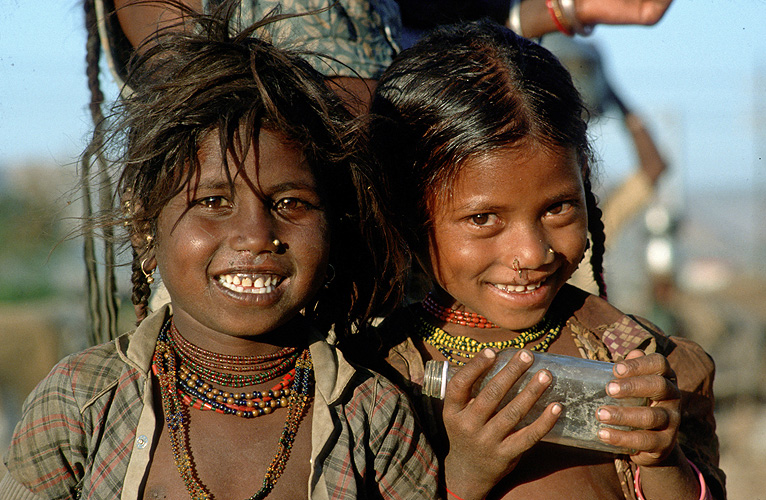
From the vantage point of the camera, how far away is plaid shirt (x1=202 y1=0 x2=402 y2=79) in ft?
6.92

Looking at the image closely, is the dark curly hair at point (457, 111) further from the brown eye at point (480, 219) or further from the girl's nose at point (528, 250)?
the girl's nose at point (528, 250)

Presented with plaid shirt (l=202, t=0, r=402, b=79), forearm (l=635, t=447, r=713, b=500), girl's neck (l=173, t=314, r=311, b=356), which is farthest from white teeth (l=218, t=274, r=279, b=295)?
forearm (l=635, t=447, r=713, b=500)

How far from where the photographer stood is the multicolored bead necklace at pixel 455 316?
2.06 m

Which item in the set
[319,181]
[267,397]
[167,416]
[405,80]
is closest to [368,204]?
[319,181]

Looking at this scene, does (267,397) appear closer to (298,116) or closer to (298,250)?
(298,250)

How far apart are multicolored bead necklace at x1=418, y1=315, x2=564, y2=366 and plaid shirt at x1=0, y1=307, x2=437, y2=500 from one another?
0.27m

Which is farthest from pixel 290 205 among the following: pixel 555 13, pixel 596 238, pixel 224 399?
pixel 555 13

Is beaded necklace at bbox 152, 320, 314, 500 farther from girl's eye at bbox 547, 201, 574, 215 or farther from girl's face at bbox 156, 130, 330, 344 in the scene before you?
girl's eye at bbox 547, 201, 574, 215

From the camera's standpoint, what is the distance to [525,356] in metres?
1.60

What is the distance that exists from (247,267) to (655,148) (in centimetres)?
525

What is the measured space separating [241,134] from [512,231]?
2.33 feet

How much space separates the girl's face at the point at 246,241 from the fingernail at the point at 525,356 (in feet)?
1.62

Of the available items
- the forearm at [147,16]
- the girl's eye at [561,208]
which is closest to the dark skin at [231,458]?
the girl's eye at [561,208]

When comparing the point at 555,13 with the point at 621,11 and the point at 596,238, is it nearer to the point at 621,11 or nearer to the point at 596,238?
the point at 621,11
